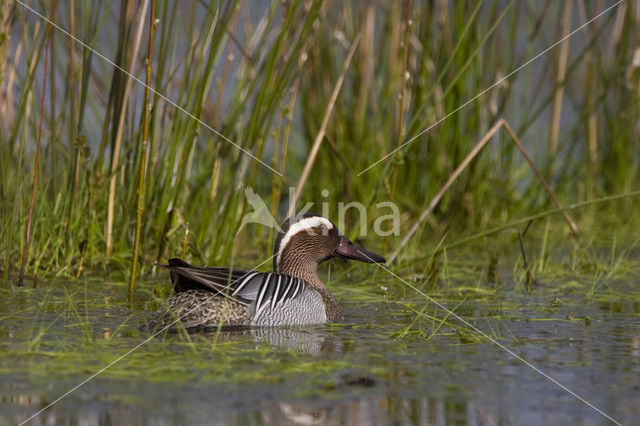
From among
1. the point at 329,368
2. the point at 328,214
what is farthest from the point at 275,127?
the point at 329,368

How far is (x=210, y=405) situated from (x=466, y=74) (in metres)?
4.33

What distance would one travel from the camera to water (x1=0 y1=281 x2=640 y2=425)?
136 inches

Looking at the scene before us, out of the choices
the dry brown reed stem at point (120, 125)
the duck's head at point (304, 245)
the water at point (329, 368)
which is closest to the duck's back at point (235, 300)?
the water at point (329, 368)

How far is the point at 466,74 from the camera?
718cm

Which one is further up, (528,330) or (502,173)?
(502,173)

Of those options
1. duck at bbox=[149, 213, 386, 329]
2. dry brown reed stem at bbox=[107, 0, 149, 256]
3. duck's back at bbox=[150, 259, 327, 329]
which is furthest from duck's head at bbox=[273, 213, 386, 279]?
dry brown reed stem at bbox=[107, 0, 149, 256]

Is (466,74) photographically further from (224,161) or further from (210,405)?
(210,405)

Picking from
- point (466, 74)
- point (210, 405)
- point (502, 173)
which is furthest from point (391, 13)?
point (210, 405)

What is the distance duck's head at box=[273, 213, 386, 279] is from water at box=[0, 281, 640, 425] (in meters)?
0.42

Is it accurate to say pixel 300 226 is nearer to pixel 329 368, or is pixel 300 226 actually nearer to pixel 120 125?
pixel 120 125

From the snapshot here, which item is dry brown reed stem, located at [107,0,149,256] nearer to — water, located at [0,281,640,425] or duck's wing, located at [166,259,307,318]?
water, located at [0,281,640,425]

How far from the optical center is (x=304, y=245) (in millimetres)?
5637

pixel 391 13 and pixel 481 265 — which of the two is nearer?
pixel 481 265

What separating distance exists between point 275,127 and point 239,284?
1.99 metres
